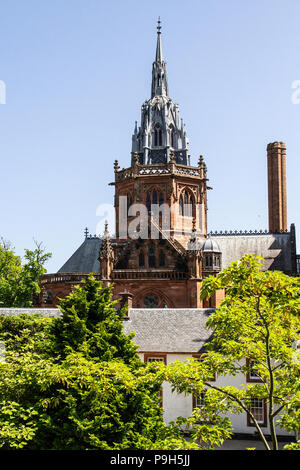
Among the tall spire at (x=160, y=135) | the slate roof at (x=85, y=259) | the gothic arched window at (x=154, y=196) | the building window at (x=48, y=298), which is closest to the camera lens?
the building window at (x=48, y=298)

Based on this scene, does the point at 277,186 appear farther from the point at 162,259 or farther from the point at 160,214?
the point at 162,259

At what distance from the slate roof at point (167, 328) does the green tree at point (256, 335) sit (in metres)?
19.0

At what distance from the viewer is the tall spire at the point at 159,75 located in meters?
71.1

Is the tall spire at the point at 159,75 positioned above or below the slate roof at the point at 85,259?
above

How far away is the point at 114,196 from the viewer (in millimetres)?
65188

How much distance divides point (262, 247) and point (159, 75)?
25.2m

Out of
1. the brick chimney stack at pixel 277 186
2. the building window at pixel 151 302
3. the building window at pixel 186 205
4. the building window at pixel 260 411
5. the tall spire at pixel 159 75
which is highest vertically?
the tall spire at pixel 159 75

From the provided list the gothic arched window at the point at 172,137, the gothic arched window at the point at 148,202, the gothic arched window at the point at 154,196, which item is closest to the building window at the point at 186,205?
the gothic arched window at the point at 154,196

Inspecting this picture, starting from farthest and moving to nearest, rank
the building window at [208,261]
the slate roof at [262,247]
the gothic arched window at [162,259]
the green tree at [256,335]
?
the slate roof at [262,247]
the building window at [208,261]
the gothic arched window at [162,259]
the green tree at [256,335]

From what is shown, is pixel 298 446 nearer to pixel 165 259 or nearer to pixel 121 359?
pixel 121 359

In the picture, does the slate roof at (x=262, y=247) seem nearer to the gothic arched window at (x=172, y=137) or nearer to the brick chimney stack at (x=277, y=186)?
the brick chimney stack at (x=277, y=186)

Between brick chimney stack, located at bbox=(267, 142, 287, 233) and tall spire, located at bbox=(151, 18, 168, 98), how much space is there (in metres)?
16.8

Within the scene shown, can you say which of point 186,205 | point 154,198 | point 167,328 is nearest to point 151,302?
point 154,198

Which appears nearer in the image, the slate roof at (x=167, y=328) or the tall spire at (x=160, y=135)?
the slate roof at (x=167, y=328)
